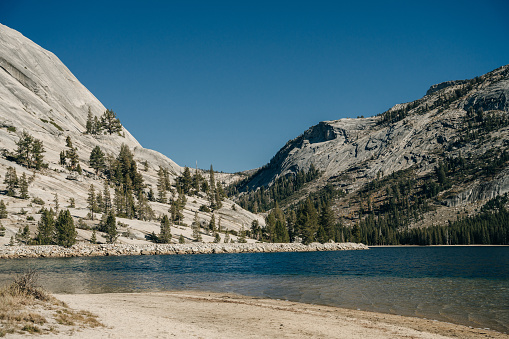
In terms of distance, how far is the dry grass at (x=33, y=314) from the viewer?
13.2 meters

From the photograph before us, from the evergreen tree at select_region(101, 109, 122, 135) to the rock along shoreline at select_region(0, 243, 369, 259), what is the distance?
4207 inches

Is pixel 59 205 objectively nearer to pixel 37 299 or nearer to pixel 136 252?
pixel 136 252

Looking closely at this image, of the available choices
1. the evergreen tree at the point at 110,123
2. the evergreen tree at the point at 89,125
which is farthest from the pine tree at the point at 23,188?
the evergreen tree at the point at 110,123

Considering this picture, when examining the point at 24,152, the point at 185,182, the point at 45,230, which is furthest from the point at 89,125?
the point at 45,230

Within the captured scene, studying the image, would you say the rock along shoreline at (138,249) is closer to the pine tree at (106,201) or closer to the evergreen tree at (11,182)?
the pine tree at (106,201)

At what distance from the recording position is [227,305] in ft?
83.4

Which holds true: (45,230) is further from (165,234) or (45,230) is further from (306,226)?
(306,226)

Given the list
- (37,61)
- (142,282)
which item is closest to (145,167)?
(37,61)

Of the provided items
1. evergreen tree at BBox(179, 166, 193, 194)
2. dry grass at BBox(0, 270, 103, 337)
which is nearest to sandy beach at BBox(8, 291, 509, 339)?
dry grass at BBox(0, 270, 103, 337)

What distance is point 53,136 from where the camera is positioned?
147250 millimetres

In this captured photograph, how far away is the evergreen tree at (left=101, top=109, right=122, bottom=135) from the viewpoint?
602 ft

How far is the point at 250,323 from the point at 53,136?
509 ft

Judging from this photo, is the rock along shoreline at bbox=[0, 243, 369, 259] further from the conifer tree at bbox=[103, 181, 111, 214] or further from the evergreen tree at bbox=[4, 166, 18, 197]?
the evergreen tree at bbox=[4, 166, 18, 197]

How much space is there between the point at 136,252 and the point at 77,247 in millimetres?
14759
